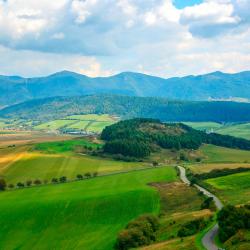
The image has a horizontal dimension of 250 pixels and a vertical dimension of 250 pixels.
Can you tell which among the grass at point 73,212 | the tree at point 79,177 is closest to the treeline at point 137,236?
the grass at point 73,212

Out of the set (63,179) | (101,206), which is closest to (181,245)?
(101,206)

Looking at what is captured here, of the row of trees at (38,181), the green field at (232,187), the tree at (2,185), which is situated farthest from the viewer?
the row of trees at (38,181)

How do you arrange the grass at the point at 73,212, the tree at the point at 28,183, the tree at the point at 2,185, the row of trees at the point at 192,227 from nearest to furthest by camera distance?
the row of trees at the point at 192,227, the grass at the point at 73,212, the tree at the point at 2,185, the tree at the point at 28,183

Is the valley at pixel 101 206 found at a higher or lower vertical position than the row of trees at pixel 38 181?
higher

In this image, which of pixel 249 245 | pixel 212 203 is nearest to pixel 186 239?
pixel 249 245

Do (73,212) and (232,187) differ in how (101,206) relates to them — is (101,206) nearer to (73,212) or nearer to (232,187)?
(73,212)

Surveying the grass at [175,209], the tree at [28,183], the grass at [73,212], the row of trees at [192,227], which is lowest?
the tree at [28,183]

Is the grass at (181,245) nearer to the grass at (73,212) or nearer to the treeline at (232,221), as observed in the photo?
the treeline at (232,221)
